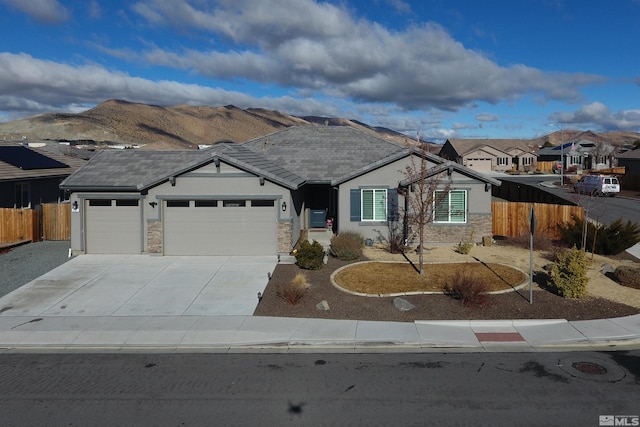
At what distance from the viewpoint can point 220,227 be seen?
67.7 ft

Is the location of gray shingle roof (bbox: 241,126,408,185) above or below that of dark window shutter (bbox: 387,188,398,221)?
above

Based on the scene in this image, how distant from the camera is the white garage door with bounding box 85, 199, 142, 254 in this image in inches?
823

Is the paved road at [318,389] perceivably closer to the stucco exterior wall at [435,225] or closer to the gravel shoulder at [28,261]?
the gravel shoulder at [28,261]

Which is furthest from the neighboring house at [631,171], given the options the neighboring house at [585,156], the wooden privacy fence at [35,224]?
the wooden privacy fence at [35,224]

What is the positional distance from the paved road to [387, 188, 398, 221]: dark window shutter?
39.7 feet

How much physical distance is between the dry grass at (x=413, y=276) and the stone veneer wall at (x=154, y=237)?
7556 millimetres

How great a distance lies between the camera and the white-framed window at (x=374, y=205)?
74.6 ft

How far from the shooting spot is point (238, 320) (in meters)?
13.2

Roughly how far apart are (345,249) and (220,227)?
508 cm

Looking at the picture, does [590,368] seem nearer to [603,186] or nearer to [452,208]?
[452,208]

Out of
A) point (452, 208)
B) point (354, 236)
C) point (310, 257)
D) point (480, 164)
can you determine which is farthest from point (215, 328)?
point (480, 164)

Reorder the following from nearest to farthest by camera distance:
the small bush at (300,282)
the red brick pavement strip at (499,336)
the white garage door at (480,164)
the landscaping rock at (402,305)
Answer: the red brick pavement strip at (499,336), the landscaping rock at (402,305), the small bush at (300,282), the white garage door at (480,164)

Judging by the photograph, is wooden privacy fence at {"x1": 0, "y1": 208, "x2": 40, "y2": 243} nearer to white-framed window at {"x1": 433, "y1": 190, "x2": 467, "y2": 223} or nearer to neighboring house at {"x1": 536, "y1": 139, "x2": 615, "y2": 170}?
white-framed window at {"x1": 433, "y1": 190, "x2": 467, "y2": 223}

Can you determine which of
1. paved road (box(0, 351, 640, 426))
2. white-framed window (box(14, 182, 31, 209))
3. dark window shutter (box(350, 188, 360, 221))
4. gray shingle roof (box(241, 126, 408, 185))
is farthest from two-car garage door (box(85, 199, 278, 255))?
paved road (box(0, 351, 640, 426))
